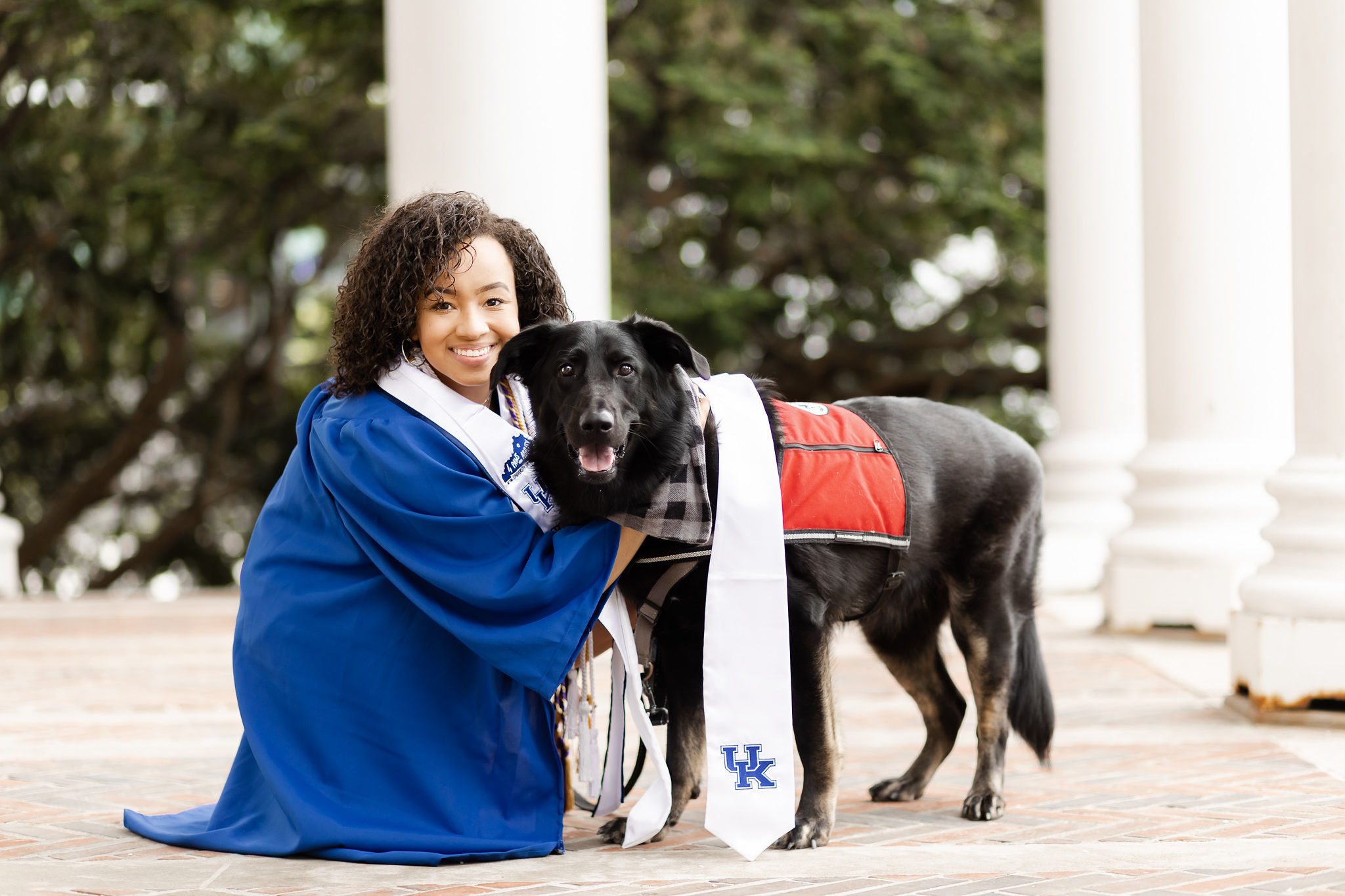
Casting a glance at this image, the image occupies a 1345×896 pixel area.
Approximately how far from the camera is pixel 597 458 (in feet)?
11.4

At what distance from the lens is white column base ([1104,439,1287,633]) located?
770 cm

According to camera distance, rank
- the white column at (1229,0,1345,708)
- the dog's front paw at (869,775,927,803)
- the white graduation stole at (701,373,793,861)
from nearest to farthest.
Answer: the white graduation stole at (701,373,793,861)
the dog's front paw at (869,775,927,803)
the white column at (1229,0,1345,708)

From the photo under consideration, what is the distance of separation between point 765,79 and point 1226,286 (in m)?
6.68

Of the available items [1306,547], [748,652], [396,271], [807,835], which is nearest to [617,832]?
[807,835]

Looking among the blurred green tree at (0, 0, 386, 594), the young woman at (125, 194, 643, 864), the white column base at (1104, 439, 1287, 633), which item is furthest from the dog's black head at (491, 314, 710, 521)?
the blurred green tree at (0, 0, 386, 594)

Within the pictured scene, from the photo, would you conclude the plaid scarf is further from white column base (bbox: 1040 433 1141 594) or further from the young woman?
white column base (bbox: 1040 433 1141 594)

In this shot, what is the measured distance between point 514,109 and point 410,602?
3.44m

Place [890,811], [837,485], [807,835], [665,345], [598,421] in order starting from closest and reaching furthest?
[598,421] → [665,345] → [807,835] → [837,485] → [890,811]

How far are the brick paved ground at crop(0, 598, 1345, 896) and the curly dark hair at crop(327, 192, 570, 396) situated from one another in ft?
4.54

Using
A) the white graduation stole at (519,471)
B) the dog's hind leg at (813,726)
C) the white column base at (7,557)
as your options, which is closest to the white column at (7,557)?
the white column base at (7,557)

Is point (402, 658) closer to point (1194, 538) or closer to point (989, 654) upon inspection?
point (989, 654)

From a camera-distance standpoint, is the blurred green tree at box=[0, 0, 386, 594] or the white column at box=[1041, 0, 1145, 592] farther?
the blurred green tree at box=[0, 0, 386, 594]

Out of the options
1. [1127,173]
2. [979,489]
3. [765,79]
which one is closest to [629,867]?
[979,489]

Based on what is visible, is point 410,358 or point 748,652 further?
point 410,358
